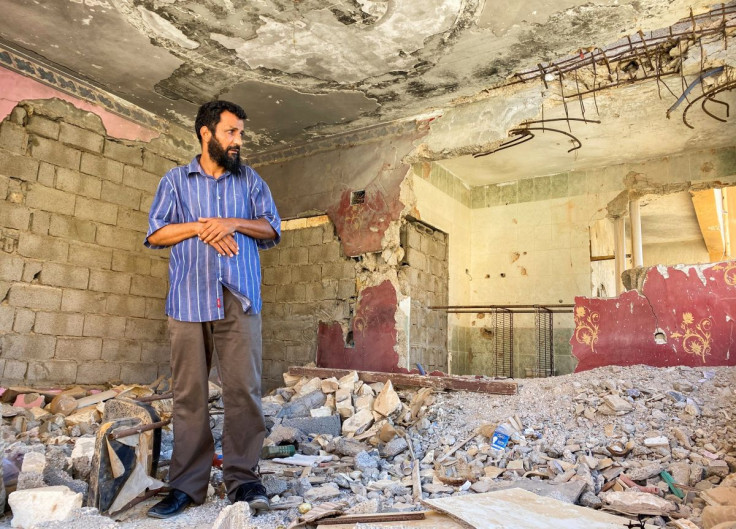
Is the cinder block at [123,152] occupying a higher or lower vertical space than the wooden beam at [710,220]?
lower

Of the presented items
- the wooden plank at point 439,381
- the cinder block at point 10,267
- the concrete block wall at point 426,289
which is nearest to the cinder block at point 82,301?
the cinder block at point 10,267

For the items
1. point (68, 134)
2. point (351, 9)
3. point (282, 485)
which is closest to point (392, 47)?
point (351, 9)

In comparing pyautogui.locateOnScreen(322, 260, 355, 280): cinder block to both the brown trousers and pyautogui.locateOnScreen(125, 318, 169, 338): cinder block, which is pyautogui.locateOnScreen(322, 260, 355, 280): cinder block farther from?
the brown trousers

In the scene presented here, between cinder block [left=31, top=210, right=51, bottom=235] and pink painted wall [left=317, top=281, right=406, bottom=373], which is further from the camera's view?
pink painted wall [left=317, top=281, right=406, bottom=373]

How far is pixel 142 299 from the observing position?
6121 millimetres

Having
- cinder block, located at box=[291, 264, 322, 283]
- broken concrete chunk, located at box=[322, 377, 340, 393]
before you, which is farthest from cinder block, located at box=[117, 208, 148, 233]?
broken concrete chunk, located at box=[322, 377, 340, 393]

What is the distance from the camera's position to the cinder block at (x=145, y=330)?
5962 millimetres

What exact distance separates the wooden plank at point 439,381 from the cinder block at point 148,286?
7.07 ft

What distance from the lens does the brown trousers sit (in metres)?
2.18

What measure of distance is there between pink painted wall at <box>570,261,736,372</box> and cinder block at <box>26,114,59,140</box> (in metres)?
5.50

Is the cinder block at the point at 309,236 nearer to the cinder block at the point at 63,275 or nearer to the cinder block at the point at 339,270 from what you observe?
the cinder block at the point at 339,270

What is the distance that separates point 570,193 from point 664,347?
14.3ft

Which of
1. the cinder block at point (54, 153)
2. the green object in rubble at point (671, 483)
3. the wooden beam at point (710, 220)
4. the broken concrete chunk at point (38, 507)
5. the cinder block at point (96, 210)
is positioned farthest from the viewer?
the wooden beam at point (710, 220)

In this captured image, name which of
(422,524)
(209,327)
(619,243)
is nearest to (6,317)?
(209,327)
